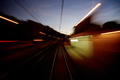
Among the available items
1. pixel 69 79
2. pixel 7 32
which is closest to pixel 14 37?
pixel 7 32

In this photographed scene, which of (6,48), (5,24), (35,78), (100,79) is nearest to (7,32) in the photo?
(5,24)

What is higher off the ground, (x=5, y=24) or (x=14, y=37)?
(x=5, y=24)

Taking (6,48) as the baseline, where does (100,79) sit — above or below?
below

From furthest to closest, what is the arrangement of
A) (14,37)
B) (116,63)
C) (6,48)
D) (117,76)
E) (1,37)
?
1. (14,37)
2. (6,48)
3. (1,37)
4. (116,63)
5. (117,76)

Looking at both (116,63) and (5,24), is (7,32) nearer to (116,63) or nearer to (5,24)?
(5,24)

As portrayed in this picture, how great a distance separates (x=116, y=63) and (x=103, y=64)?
1.16m

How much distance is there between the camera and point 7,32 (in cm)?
892

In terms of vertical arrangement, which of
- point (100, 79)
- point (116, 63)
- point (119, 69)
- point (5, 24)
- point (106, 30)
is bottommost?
point (100, 79)

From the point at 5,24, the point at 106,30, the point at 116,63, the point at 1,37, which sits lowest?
the point at 116,63

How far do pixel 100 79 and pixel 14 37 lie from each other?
41.1ft

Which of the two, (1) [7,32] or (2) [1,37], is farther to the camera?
(1) [7,32]

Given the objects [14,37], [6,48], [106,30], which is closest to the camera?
[106,30]

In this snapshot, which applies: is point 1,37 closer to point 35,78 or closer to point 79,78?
point 35,78

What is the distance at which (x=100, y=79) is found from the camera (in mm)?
3508
